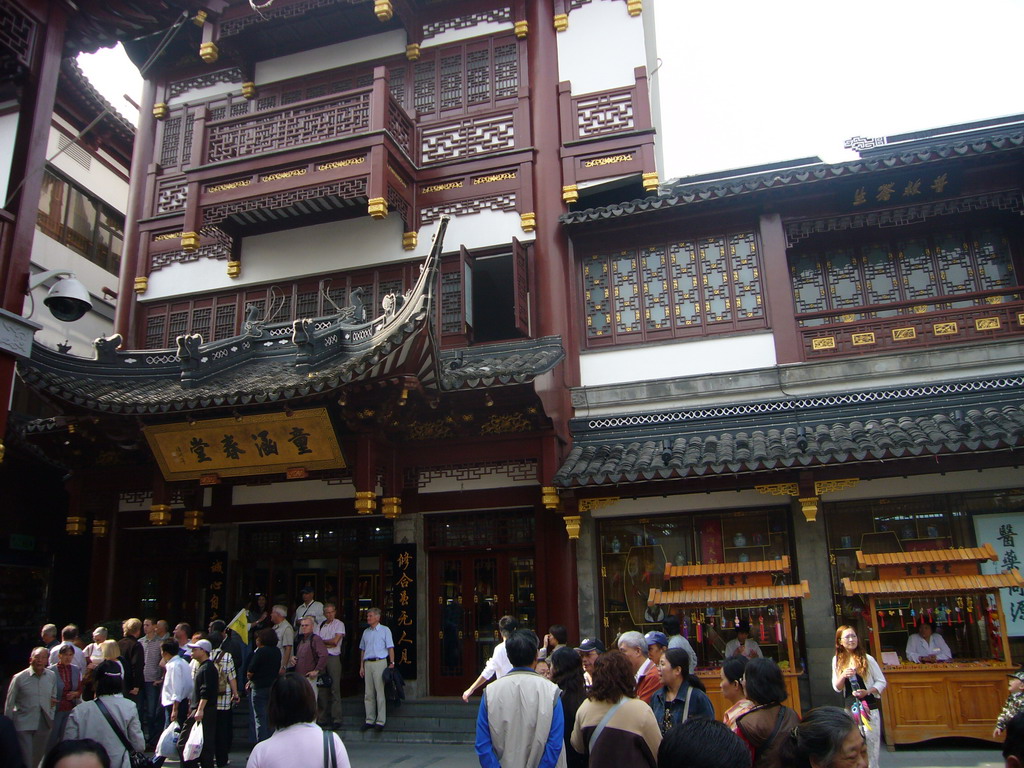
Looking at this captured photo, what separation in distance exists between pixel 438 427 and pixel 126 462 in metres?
4.67

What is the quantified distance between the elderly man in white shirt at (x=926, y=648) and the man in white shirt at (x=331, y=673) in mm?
6503

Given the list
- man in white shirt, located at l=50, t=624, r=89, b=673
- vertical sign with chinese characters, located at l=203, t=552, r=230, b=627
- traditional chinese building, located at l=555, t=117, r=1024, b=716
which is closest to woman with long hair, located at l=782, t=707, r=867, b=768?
traditional chinese building, located at l=555, t=117, r=1024, b=716

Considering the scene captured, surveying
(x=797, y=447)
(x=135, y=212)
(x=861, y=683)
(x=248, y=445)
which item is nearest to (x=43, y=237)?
(x=135, y=212)

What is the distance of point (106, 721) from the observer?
5.19m

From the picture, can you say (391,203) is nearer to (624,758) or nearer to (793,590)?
(793,590)

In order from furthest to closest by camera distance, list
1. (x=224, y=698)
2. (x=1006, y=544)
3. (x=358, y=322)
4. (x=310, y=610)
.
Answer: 1. (x=310, y=610)
2. (x=358, y=322)
3. (x=1006, y=544)
4. (x=224, y=698)

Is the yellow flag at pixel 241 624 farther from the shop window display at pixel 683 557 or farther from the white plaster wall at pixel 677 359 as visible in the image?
the white plaster wall at pixel 677 359

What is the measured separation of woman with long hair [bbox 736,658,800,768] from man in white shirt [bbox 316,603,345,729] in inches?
268

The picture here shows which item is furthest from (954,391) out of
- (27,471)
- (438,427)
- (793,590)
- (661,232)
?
(27,471)

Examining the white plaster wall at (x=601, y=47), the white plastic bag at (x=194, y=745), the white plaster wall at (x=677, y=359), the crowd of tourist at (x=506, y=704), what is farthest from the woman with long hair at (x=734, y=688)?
the white plaster wall at (x=601, y=47)

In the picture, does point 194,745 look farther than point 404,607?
No

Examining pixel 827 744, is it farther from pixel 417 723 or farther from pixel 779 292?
pixel 779 292

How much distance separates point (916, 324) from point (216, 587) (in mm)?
10406

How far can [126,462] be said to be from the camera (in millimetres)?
11406
